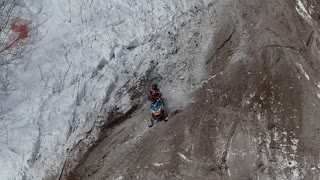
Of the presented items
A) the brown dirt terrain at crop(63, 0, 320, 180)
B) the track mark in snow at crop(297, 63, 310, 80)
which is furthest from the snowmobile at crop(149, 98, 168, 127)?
the track mark in snow at crop(297, 63, 310, 80)

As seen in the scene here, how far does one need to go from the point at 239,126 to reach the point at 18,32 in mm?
8734

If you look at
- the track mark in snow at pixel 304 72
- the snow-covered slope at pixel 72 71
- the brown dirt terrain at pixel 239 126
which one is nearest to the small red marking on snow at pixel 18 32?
the snow-covered slope at pixel 72 71

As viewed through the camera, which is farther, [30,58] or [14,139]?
[30,58]

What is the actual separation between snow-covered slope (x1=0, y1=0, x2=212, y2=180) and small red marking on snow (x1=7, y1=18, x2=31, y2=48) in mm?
282

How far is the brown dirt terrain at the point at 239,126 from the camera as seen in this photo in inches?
447

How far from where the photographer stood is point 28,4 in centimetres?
1545

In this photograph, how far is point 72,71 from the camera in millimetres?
13758

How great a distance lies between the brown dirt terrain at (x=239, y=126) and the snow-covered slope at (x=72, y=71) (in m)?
0.87

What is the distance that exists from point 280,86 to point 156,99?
4.03m

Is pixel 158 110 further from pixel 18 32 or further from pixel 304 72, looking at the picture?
pixel 18 32

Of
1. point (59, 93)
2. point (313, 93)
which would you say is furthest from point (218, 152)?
point (59, 93)

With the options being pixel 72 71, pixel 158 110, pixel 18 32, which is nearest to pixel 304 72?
pixel 158 110

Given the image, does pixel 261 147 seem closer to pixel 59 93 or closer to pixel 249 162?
pixel 249 162

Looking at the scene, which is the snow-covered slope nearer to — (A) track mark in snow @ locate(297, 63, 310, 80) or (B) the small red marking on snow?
(B) the small red marking on snow
